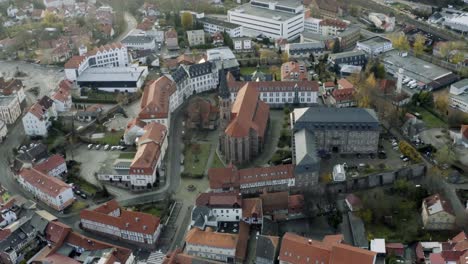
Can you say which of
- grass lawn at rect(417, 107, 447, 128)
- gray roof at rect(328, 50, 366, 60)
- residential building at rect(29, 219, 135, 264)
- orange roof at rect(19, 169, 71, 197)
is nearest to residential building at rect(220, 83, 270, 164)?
residential building at rect(29, 219, 135, 264)

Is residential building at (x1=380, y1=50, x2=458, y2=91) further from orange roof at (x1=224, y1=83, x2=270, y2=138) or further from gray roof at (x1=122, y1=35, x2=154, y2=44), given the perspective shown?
gray roof at (x1=122, y1=35, x2=154, y2=44)

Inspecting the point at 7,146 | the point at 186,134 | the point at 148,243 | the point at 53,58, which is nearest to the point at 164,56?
the point at 53,58

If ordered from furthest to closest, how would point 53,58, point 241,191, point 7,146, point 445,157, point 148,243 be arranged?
point 53,58 → point 7,146 → point 445,157 → point 241,191 → point 148,243

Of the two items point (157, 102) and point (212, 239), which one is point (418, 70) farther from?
point (212, 239)

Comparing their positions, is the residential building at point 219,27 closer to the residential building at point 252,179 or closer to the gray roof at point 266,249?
the residential building at point 252,179

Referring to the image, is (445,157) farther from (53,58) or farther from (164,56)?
(53,58)

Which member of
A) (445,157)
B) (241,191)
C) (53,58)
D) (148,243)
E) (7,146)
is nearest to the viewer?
(148,243)
